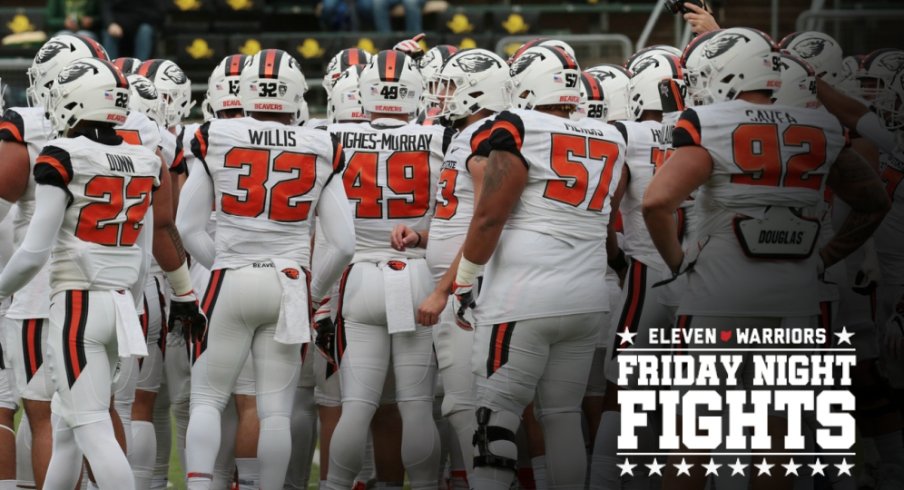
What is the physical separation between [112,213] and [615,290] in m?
2.51

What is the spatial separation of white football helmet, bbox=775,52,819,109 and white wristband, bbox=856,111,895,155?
1044 millimetres

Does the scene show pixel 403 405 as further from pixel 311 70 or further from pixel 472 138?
pixel 311 70

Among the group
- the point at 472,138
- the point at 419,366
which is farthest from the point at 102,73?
the point at 419,366

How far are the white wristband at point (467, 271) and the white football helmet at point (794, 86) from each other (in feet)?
4.59

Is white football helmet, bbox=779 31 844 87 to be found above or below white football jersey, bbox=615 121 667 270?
above

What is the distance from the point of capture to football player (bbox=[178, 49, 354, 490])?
19.4ft

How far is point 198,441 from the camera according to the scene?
231 inches

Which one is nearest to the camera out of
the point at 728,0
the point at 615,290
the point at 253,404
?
the point at 253,404

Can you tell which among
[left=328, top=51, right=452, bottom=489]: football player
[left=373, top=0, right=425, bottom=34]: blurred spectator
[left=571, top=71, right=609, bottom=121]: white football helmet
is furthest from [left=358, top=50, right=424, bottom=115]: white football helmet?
[left=373, top=0, right=425, bottom=34]: blurred spectator

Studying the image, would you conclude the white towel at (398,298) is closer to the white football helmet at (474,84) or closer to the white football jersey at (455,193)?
the white football jersey at (455,193)

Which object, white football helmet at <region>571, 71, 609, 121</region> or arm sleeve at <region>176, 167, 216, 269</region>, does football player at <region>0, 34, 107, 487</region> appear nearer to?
arm sleeve at <region>176, 167, 216, 269</region>

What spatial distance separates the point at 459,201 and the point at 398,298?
0.53 meters

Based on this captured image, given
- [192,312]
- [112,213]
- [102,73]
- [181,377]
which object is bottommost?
[181,377]

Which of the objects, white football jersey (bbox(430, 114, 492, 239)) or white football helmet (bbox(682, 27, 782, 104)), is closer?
white football helmet (bbox(682, 27, 782, 104))
